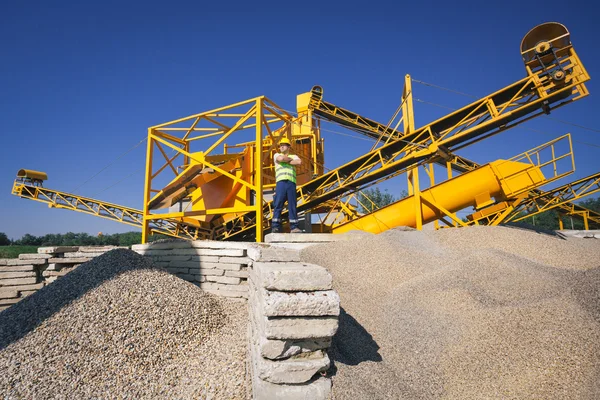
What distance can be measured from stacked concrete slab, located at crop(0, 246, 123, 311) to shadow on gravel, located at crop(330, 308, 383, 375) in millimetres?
5808

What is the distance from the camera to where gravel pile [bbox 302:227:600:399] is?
2.47 m

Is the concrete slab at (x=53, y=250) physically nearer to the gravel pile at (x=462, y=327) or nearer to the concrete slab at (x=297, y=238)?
the concrete slab at (x=297, y=238)

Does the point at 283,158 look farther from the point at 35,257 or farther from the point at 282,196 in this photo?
the point at 35,257

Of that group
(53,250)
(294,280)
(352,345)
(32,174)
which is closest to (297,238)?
(352,345)

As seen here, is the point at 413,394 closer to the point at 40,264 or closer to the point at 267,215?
the point at 267,215

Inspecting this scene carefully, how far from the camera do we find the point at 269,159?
323 inches

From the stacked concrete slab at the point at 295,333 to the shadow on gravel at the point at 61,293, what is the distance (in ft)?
10.4

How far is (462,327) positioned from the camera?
10.3 ft

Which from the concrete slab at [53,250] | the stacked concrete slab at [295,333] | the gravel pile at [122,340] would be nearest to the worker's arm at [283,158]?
the gravel pile at [122,340]

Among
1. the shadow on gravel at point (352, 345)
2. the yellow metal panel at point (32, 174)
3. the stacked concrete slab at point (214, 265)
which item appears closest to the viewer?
the shadow on gravel at point (352, 345)

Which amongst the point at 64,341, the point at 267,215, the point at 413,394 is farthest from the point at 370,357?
the point at 267,215

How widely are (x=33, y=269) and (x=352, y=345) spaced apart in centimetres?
698

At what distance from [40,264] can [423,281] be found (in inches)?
294

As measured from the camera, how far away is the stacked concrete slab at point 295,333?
6.96 feet
